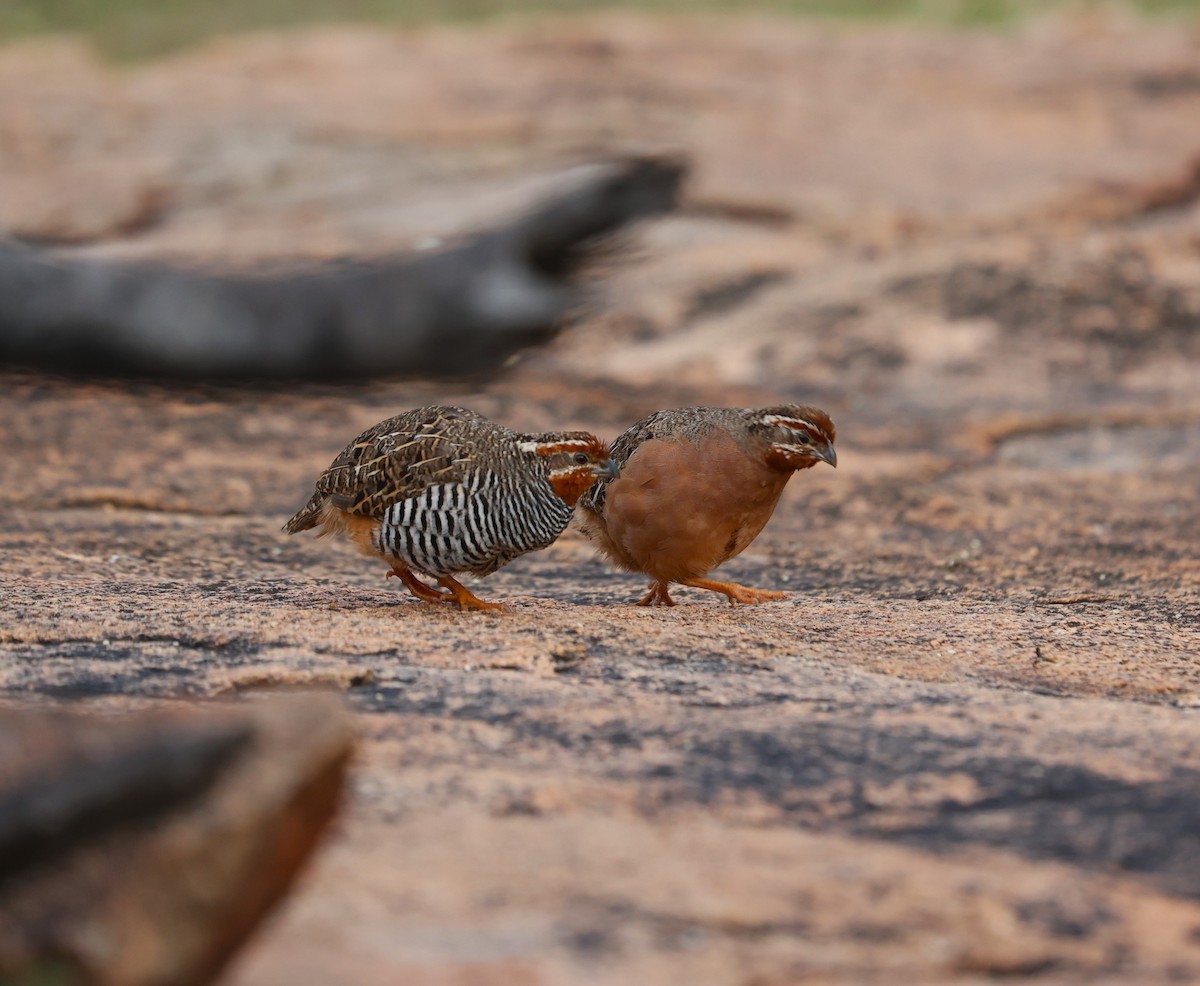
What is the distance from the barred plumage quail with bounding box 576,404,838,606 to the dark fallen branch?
485 centimetres

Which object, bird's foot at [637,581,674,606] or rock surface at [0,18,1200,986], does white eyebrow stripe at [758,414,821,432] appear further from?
bird's foot at [637,581,674,606]

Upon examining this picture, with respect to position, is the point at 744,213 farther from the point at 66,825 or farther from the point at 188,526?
the point at 66,825

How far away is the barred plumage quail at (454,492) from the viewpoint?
5.58 meters

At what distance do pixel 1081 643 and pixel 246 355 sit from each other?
6.63 m

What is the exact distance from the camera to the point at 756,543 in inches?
308

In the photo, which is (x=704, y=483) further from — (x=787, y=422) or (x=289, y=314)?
(x=289, y=314)

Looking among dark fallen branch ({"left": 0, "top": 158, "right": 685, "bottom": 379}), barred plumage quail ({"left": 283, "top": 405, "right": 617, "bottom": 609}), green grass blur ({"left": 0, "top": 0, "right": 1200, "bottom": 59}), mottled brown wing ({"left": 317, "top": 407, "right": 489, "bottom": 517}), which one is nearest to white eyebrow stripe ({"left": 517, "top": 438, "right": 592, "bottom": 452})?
barred plumage quail ({"left": 283, "top": 405, "right": 617, "bottom": 609})

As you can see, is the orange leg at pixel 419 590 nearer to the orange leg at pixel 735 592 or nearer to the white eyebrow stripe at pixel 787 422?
the orange leg at pixel 735 592

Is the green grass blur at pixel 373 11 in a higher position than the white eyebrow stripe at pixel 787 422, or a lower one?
higher

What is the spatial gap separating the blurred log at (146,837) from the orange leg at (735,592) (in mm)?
3373

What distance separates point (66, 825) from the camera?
2594 millimetres

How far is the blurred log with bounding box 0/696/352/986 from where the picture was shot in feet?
8.11

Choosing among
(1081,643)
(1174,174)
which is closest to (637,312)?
(1174,174)

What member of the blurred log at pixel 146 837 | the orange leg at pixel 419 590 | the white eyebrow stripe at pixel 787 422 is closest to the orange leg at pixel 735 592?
the white eyebrow stripe at pixel 787 422
